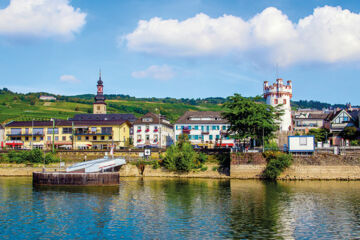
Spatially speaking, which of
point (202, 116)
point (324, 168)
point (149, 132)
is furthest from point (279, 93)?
point (149, 132)

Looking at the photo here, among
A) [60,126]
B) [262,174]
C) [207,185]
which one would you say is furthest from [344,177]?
[60,126]

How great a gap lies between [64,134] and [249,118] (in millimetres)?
62044

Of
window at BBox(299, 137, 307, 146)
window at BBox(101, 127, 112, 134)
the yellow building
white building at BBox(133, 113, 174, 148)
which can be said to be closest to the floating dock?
window at BBox(299, 137, 307, 146)

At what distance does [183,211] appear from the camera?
156 ft

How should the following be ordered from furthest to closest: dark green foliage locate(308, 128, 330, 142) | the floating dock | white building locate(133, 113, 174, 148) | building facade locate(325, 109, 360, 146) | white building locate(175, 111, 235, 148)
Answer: white building locate(133, 113, 174, 148)
white building locate(175, 111, 235, 148)
dark green foliage locate(308, 128, 330, 142)
building facade locate(325, 109, 360, 146)
the floating dock

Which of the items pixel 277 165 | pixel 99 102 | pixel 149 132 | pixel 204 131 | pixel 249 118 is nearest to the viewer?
pixel 277 165

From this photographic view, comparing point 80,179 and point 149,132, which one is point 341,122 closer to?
point 149,132

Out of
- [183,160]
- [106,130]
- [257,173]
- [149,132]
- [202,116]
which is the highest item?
[202,116]

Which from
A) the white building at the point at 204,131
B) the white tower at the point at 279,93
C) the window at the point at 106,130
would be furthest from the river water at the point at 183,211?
the window at the point at 106,130

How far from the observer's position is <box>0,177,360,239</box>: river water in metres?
38.0

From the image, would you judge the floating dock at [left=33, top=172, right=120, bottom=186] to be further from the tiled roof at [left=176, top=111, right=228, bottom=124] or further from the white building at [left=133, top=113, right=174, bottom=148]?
the tiled roof at [left=176, top=111, right=228, bottom=124]

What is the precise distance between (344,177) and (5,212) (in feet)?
188

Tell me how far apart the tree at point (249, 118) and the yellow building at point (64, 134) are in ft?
149

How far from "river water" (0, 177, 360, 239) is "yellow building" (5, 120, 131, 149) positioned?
164 feet
